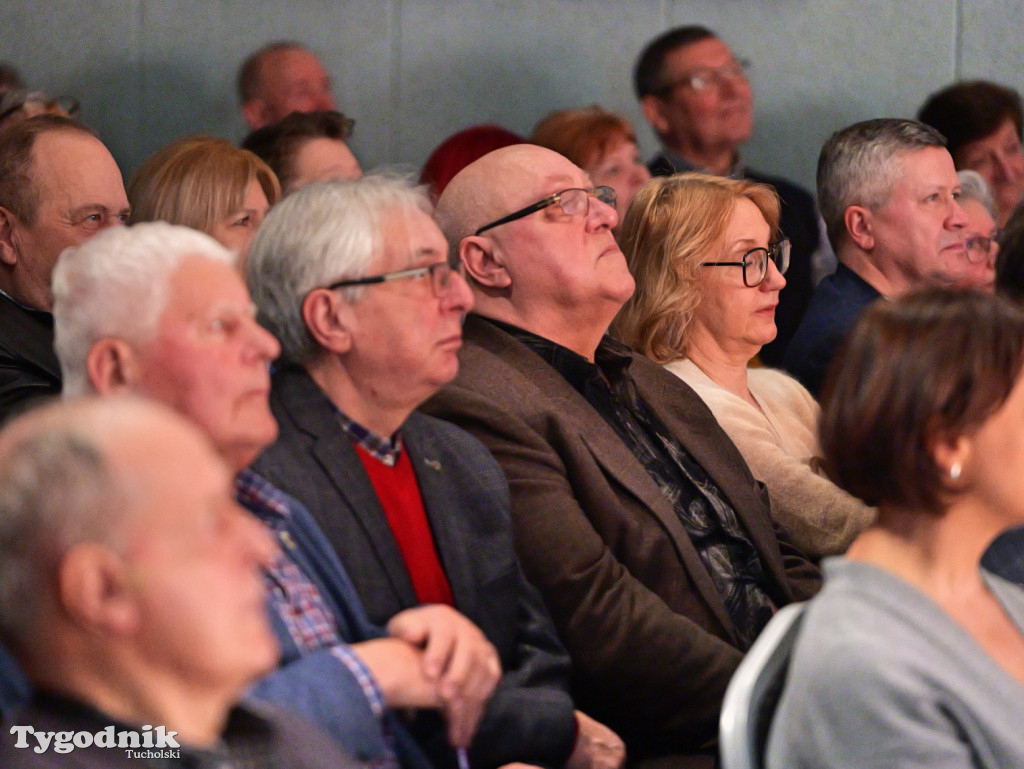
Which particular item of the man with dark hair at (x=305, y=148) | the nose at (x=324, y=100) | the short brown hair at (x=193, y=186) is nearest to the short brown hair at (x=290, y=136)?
the man with dark hair at (x=305, y=148)

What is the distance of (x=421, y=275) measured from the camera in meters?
2.06

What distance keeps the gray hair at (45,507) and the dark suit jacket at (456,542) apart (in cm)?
69

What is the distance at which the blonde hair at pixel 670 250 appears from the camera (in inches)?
116

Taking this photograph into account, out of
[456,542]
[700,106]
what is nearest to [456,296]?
[456,542]

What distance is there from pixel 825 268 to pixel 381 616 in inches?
107

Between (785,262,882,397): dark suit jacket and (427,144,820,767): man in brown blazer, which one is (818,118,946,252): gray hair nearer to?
(785,262,882,397): dark suit jacket

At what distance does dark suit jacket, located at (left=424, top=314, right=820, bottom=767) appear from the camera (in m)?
2.15

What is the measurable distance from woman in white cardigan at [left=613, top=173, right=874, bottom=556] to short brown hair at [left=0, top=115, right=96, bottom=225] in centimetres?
125

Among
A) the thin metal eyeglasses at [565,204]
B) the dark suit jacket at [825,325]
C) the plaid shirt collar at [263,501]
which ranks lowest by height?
the dark suit jacket at [825,325]

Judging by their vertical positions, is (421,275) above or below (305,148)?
above

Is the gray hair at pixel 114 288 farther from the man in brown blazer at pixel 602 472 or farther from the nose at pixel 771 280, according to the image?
the nose at pixel 771 280

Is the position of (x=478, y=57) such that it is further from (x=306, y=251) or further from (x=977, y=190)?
(x=306, y=251)

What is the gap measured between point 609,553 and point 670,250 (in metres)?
0.98

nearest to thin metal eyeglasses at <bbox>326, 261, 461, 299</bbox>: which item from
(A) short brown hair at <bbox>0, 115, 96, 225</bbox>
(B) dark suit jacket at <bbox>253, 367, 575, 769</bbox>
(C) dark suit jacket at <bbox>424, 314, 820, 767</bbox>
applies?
(B) dark suit jacket at <bbox>253, 367, 575, 769</bbox>
